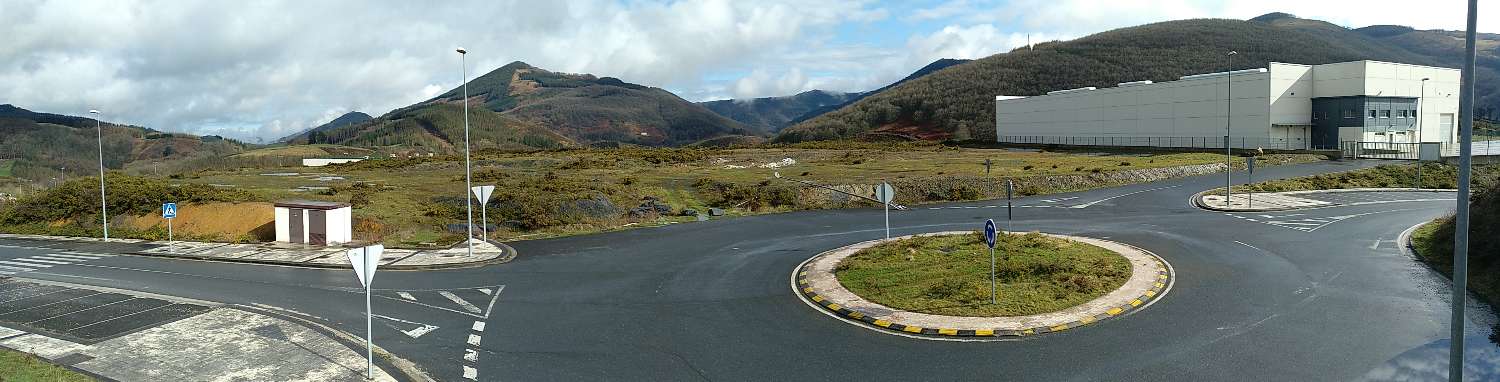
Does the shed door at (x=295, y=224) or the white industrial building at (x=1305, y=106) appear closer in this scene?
the shed door at (x=295, y=224)

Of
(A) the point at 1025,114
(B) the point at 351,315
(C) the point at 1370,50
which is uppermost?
(C) the point at 1370,50

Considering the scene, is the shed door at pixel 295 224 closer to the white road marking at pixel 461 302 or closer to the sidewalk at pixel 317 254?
the sidewalk at pixel 317 254

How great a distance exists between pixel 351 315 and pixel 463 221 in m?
15.4

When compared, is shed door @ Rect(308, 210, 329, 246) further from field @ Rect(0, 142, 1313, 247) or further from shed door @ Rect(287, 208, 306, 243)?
field @ Rect(0, 142, 1313, 247)

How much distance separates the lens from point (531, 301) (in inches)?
680

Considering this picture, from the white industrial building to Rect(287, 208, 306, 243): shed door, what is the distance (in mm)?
57441

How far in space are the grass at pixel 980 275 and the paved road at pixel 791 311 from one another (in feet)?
4.85

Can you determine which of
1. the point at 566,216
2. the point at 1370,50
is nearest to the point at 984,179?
the point at 566,216

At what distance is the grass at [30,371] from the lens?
1153cm

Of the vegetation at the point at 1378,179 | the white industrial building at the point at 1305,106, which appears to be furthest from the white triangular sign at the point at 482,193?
the white industrial building at the point at 1305,106

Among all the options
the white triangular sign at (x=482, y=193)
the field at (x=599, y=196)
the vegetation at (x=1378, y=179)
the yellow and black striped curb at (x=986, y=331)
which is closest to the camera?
the yellow and black striped curb at (x=986, y=331)

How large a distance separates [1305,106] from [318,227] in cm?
7158

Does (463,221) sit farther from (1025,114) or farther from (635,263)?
(1025,114)

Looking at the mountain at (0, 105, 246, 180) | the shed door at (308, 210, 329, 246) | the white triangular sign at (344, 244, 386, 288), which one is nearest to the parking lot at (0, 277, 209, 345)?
the white triangular sign at (344, 244, 386, 288)
